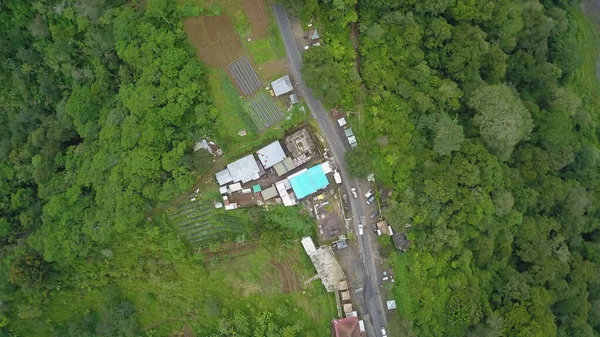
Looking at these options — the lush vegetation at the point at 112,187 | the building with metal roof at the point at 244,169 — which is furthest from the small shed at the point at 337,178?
the building with metal roof at the point at 244,169

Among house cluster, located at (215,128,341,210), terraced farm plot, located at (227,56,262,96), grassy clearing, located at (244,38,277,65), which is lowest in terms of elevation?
house cluster, located at (215,128,341,210)

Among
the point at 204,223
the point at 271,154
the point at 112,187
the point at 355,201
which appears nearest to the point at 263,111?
the point at 271,154

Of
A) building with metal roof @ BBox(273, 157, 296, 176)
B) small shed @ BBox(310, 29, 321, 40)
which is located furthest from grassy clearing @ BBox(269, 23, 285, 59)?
building with metal roof @ BBox(273, 157, 296, 176)

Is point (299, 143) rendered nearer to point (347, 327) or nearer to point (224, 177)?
point (224, 177)

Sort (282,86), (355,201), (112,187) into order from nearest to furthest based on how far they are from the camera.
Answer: (112,187) → (282,86) → (355,201)

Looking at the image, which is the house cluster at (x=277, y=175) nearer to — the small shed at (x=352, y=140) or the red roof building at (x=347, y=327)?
the small shed at (x=352, y=140)

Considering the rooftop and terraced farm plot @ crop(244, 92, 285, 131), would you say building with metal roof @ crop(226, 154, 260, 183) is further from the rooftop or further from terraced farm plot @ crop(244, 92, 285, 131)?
the rooftop
